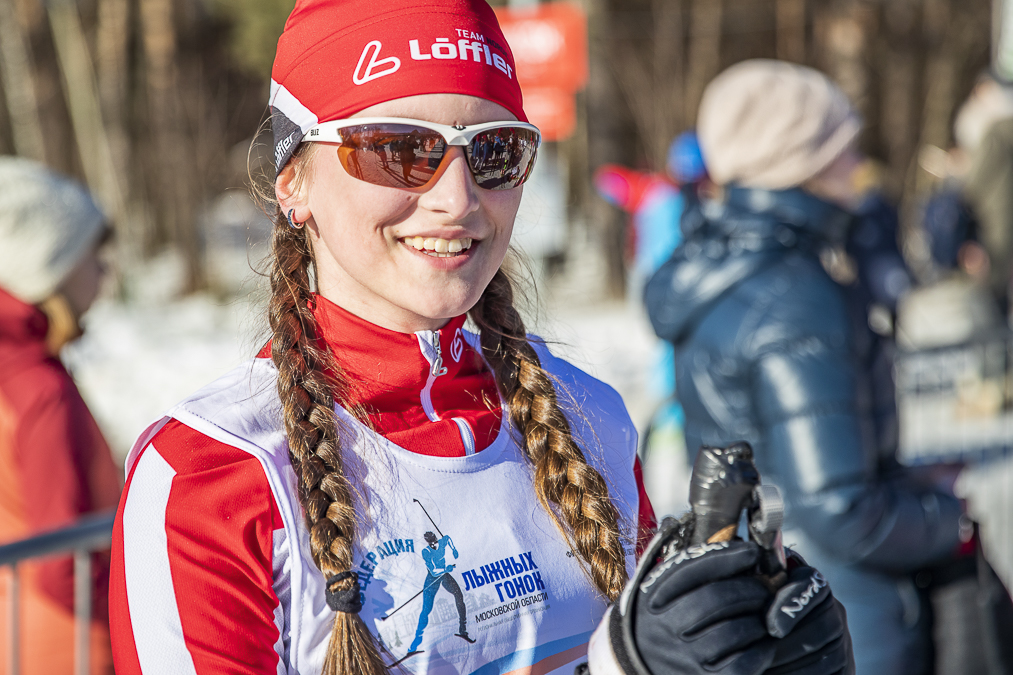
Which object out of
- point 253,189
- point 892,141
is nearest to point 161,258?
point 892,141

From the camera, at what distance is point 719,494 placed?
110 cm

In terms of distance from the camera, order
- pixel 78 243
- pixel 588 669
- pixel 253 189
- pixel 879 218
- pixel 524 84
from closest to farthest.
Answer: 1. pixel 588 669
2. pixel 253 189
3. pixel 78 243
4. pixel 879 218
5. pixel 524 84

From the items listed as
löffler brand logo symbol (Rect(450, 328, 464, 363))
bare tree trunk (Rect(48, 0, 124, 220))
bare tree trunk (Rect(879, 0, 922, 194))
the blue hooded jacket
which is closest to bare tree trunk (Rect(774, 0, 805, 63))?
bare tree trunk (Rect(879, 0, 922, 194))

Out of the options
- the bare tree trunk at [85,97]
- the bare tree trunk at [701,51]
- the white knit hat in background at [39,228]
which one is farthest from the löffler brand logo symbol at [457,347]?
the bare tree trunk at [701,51]

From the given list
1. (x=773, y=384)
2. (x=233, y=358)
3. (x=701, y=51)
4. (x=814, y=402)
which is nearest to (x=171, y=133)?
(x=233, y=358)

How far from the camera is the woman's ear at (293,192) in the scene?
4.64ft

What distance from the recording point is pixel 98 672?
2602 millimetres

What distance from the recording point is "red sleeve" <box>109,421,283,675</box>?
112cm

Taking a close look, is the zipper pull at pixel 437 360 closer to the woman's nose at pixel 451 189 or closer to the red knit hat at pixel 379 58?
the woman's nose at pixel 451 189

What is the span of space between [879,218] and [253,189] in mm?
6580

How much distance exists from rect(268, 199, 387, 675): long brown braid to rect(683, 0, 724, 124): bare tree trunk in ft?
47.8

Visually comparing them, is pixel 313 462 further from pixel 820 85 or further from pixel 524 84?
pixel 524 84

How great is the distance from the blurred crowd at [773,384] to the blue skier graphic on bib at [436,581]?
4.75 feet

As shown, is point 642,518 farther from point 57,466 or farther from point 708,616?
point 57,466
